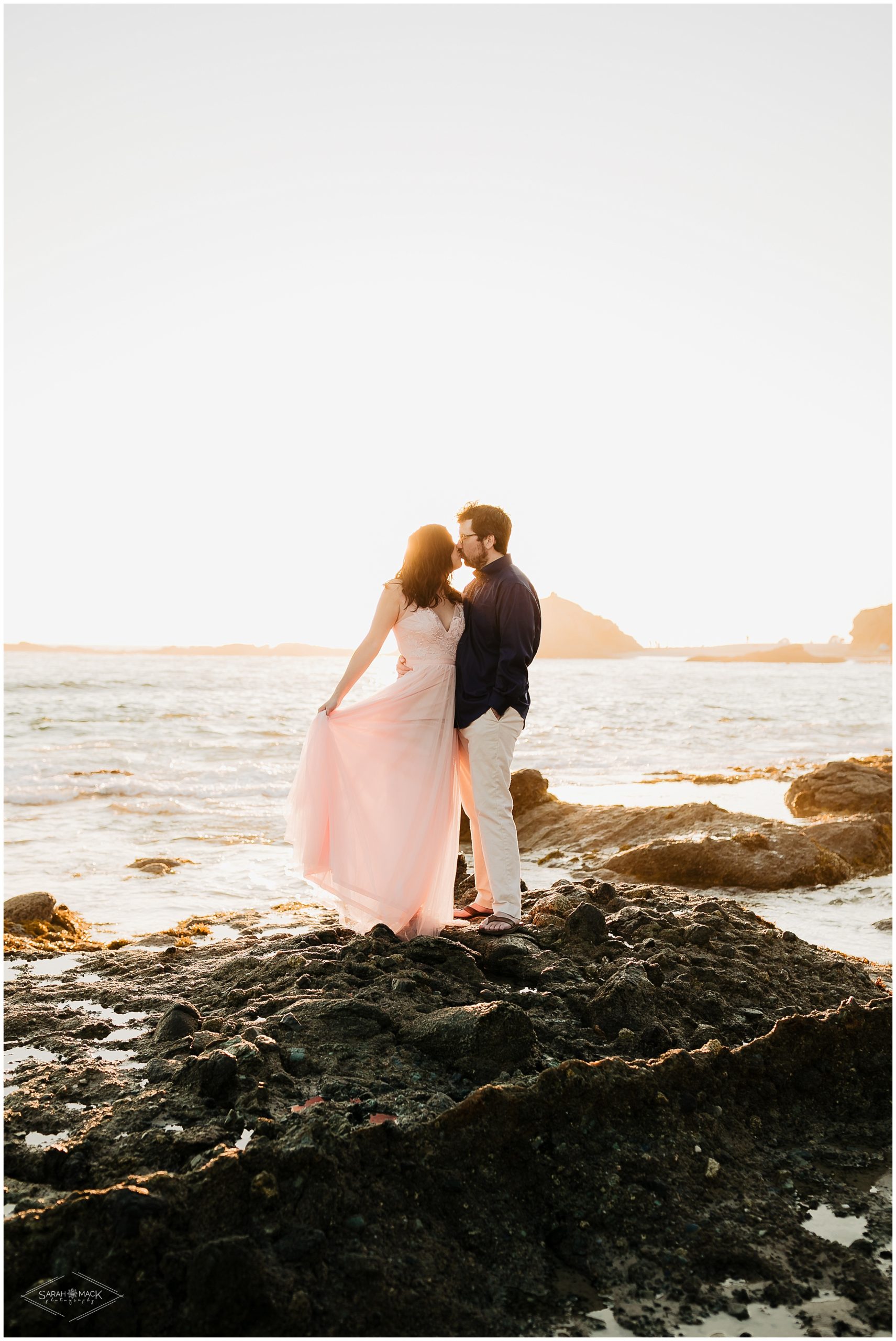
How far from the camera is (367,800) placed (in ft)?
18.8

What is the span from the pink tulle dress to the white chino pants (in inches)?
7.7

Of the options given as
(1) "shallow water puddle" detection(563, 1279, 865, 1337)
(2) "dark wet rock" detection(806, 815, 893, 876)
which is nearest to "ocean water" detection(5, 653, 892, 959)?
(2) "dark wet rock" detection(806, 815, 893, 876)

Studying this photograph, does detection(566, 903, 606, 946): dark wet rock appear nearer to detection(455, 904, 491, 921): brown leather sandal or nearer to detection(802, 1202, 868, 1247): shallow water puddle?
detection(455, 904, 491, 921): brown leather sandal

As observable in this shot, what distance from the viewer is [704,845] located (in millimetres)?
8344

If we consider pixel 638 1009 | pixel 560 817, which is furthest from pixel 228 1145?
pixel 560 817

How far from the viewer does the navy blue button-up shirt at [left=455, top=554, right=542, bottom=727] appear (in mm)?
5742

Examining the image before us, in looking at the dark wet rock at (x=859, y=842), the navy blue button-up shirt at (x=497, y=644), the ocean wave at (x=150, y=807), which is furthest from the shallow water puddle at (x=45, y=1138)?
the ocean wave at (x=150, y=807)

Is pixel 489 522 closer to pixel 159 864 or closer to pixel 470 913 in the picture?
pixel 470 913

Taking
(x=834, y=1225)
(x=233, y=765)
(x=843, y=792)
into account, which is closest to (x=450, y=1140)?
(x=834, y=1225)

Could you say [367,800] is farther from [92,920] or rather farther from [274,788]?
[274,788]

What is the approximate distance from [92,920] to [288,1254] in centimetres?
532

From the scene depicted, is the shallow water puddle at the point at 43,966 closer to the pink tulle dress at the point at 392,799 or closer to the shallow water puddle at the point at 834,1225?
the pink tulle dress at the point at 392,799

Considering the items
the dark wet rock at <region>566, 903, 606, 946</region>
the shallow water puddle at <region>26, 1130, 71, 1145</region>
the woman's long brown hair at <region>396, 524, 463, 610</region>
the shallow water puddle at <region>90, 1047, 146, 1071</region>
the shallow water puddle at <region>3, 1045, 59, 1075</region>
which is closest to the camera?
the shallow water puddle at <region>26, 1130, 71, 1145</region>

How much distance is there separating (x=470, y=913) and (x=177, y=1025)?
7.93 feet
